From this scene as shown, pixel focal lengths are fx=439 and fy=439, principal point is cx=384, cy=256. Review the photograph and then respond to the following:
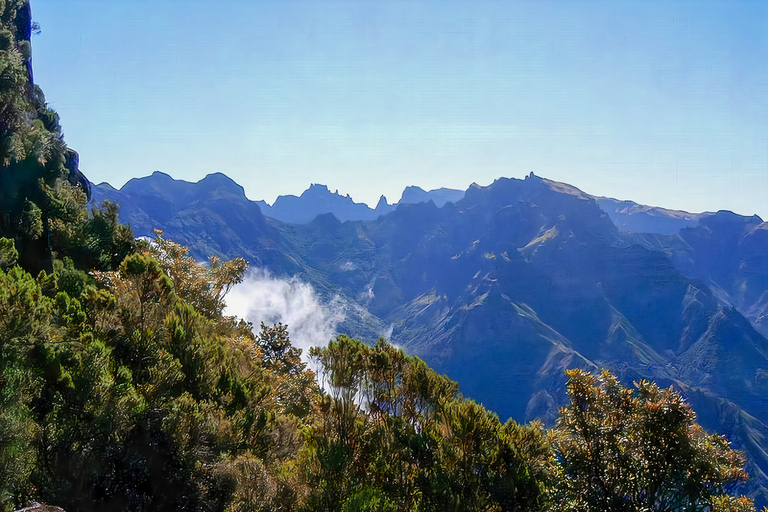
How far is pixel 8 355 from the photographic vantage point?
10.6 meters

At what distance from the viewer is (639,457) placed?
8680 millimetres

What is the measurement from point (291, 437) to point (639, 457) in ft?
32.6

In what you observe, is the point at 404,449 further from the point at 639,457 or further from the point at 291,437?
the point at 639,457

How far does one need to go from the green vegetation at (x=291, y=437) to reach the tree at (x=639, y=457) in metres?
0.03

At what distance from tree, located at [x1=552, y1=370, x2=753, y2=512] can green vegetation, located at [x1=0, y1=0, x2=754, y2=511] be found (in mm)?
27

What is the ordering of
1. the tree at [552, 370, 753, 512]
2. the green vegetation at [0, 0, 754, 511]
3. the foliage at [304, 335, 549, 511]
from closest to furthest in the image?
the tree at [552, 370, 753, 512] → the green vegetation at [0, 0, 754, 511] → the foliage at [304, 335, 549, 511]

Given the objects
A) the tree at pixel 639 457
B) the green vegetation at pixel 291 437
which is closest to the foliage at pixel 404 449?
the green vegetation at pixel 291 437

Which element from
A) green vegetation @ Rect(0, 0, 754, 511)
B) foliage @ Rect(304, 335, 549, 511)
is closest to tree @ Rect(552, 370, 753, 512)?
green vegetation @ Rect(0, 0, 754, 511)

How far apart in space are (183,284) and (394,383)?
18.5 metres

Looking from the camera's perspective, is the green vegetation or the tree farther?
the green vegetation

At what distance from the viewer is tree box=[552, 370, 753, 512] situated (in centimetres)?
836

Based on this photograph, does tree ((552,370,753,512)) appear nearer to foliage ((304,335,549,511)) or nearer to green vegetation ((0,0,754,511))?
green vegetation ((0,0,754,511))

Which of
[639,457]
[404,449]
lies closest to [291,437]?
[404,449]

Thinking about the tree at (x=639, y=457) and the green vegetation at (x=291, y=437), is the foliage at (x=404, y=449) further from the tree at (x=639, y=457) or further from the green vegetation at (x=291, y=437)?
the tree at (x=639, y=457)
